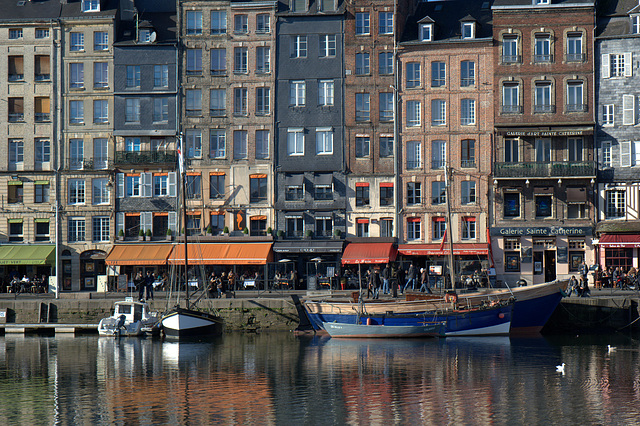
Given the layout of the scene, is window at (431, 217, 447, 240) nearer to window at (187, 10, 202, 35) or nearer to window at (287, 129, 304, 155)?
window at (287, 129, 304, 155)

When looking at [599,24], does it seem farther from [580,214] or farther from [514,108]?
[580,214]

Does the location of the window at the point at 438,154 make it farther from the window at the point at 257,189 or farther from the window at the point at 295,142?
the window at the point at 257,189

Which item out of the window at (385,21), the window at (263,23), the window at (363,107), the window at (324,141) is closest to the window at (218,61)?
the window at (263,23)

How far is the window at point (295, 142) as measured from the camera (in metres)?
65.8

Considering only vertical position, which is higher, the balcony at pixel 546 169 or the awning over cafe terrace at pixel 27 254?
the balcony at pixel 546 169

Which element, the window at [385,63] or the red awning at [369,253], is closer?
the red awning at [369,253]

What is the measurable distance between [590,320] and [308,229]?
22280 millimetres

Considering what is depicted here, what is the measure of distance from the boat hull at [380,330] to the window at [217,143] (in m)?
20.8

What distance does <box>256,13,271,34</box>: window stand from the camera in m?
66.1

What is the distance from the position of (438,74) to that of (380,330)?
2252 centimetres

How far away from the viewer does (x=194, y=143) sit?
66.8 metres

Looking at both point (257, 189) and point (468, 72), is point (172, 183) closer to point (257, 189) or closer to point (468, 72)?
point (257, 189)

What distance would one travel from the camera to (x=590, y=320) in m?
50.4

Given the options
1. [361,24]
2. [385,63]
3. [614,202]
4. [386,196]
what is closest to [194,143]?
[386,196]
